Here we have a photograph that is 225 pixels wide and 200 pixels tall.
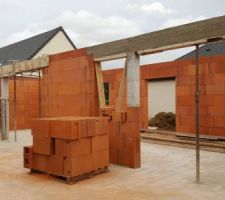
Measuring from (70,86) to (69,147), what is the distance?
11.0 feet

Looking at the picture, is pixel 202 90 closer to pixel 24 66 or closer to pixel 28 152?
pixel 24 66

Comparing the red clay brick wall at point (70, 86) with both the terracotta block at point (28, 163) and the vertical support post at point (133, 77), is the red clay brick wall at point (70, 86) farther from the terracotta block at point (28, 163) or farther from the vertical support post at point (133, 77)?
the terracotta block at point (28, 163)

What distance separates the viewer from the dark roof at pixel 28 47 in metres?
23.8

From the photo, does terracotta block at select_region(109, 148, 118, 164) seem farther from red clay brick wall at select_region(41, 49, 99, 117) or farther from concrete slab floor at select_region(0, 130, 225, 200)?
red clay brick wall at select_region(41, 49, 99, 117)

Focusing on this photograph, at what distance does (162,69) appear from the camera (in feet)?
41.1

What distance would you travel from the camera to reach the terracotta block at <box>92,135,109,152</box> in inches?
256

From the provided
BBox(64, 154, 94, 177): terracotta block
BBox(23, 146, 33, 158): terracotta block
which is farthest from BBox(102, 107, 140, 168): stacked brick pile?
BBox(23, 146, 33, 158): terracotta block

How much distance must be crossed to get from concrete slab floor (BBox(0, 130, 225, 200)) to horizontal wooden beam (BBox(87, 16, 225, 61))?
2633mm

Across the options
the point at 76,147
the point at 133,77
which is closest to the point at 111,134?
the point at 133,77

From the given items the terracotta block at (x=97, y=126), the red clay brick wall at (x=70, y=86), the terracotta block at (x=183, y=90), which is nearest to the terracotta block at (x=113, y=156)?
the terracotta block at (x=97, y=126)

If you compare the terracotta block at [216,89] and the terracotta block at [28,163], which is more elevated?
the terracotta block at [216,89]

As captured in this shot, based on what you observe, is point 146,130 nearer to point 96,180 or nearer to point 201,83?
point 201,83

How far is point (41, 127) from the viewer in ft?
21.4

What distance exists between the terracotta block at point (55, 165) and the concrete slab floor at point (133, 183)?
172mm
